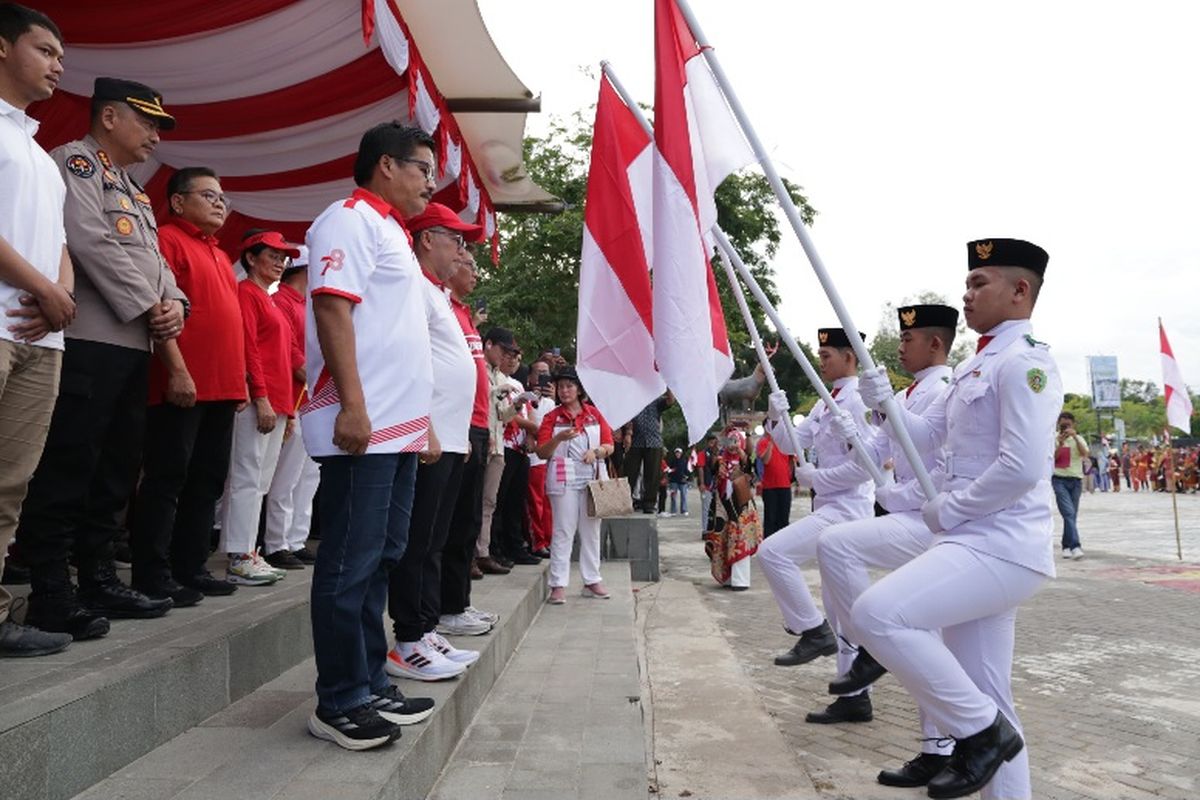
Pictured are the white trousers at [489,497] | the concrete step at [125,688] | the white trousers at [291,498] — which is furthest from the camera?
the white trousers at [489,497]

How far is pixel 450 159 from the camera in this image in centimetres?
695

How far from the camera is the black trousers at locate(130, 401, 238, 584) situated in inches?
148

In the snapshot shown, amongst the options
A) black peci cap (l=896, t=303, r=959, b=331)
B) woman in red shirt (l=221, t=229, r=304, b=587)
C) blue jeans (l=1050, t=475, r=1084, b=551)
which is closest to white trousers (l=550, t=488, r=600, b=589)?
woman in red shirt (l=221, t=229, r=304, b=587)

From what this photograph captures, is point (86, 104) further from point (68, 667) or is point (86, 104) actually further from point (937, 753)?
point (937, 753)

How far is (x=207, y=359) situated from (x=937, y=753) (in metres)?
3.60

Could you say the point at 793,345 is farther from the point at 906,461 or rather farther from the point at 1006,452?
the point at 1006,452

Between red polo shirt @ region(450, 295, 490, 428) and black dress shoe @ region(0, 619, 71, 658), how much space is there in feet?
6.92

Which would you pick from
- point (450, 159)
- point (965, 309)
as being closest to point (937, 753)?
point (965, 309)

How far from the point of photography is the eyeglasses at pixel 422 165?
323 centimetres

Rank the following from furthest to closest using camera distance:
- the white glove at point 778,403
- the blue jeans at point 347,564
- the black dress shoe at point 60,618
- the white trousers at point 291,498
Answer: the white glove at point 778,403
the white trousers at point 291,498
the black dress shoe at point 60,618
the blue jeans at point 347,564

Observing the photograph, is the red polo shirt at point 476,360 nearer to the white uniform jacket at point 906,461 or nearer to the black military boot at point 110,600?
the black military boot at point 110,600

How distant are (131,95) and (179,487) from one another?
5.21 ft

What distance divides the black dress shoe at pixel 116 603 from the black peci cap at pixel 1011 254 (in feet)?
11.6

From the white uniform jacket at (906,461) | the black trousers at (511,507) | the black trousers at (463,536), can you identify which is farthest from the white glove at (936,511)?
the black trousers at (511,507)
